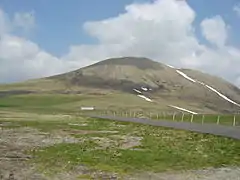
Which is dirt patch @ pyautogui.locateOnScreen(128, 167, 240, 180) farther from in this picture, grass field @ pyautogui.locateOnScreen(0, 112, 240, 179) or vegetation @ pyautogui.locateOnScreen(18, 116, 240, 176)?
vegetation @ pyautogui.locateOnScreen(18, 116, 240, 176)

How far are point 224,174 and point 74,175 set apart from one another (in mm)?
6543

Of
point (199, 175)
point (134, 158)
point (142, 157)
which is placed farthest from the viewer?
point (142, 157)

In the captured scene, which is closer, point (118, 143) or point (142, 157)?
point (142, 157)

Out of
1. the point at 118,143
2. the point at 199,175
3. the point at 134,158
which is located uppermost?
the point at 118,143

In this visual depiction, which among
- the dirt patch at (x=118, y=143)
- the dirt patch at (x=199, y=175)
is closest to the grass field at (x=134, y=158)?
the dirt patch at (x=118, y=143)

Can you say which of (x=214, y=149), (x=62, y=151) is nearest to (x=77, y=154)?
(x=62, y=151)

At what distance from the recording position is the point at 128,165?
2508 centimetres

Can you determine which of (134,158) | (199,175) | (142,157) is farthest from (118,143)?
(199,175)

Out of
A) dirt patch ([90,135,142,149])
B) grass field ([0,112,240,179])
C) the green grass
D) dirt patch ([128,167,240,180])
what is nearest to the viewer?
dirt patch ([128,167,240,180])

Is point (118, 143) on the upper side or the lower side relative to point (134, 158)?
upper

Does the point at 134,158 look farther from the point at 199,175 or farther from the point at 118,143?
the point at 118,143

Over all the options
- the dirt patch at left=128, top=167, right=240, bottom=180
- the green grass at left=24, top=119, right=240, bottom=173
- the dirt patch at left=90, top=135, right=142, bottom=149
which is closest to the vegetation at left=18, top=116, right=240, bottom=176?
the green grass at left=24, top=119, right=240, bottom=173

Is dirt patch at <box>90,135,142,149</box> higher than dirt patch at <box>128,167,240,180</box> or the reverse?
higher

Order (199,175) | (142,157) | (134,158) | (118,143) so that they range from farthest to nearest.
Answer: (118,143) → (142,157) → (134,158) → (199,175)
